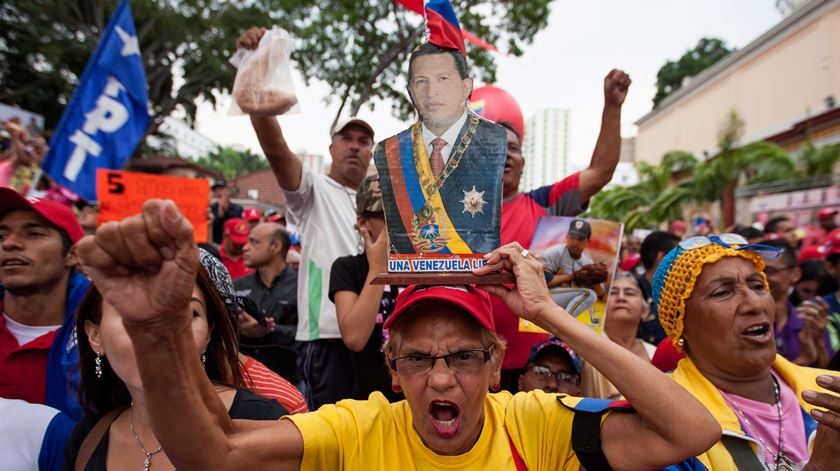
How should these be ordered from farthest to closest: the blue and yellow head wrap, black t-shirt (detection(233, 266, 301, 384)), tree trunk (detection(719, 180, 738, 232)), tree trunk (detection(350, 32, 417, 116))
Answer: tree trunk (detection(719, 180, 738, 232)) < tree trunk (detection(350, 32, 417, 116)) < black t-shirt (detection(233, 266, 301, 384)) < the blue and yellow head wrap

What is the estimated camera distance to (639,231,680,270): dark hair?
4830mm

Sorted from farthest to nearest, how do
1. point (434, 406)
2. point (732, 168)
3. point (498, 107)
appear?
point (732, 168)
point (498, 107)
point (434, 406)

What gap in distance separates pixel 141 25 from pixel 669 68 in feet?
163

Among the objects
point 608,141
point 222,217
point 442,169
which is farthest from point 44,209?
point 222,217

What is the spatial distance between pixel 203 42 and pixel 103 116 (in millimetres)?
11653

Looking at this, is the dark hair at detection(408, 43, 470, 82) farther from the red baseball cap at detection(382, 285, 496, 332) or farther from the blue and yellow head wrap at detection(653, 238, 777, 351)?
the blue and yellow head wrap at detection(653, 238, 777, 351)

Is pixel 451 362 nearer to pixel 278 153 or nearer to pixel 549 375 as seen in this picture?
pixel 549 375

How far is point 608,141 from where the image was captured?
8.89 feet

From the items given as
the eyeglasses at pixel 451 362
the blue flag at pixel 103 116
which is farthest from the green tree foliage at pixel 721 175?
the eyeglasses at pixel 451 362

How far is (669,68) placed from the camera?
52.5 m

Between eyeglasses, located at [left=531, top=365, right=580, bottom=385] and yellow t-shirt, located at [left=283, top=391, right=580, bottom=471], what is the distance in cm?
96

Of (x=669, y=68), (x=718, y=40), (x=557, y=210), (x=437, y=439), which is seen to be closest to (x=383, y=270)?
(x=437, y=439)

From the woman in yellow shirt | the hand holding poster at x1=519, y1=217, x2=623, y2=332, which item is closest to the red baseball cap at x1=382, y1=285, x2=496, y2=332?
the woman in yellow shirt

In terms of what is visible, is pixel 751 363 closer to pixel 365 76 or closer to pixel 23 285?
pixel 23 285
